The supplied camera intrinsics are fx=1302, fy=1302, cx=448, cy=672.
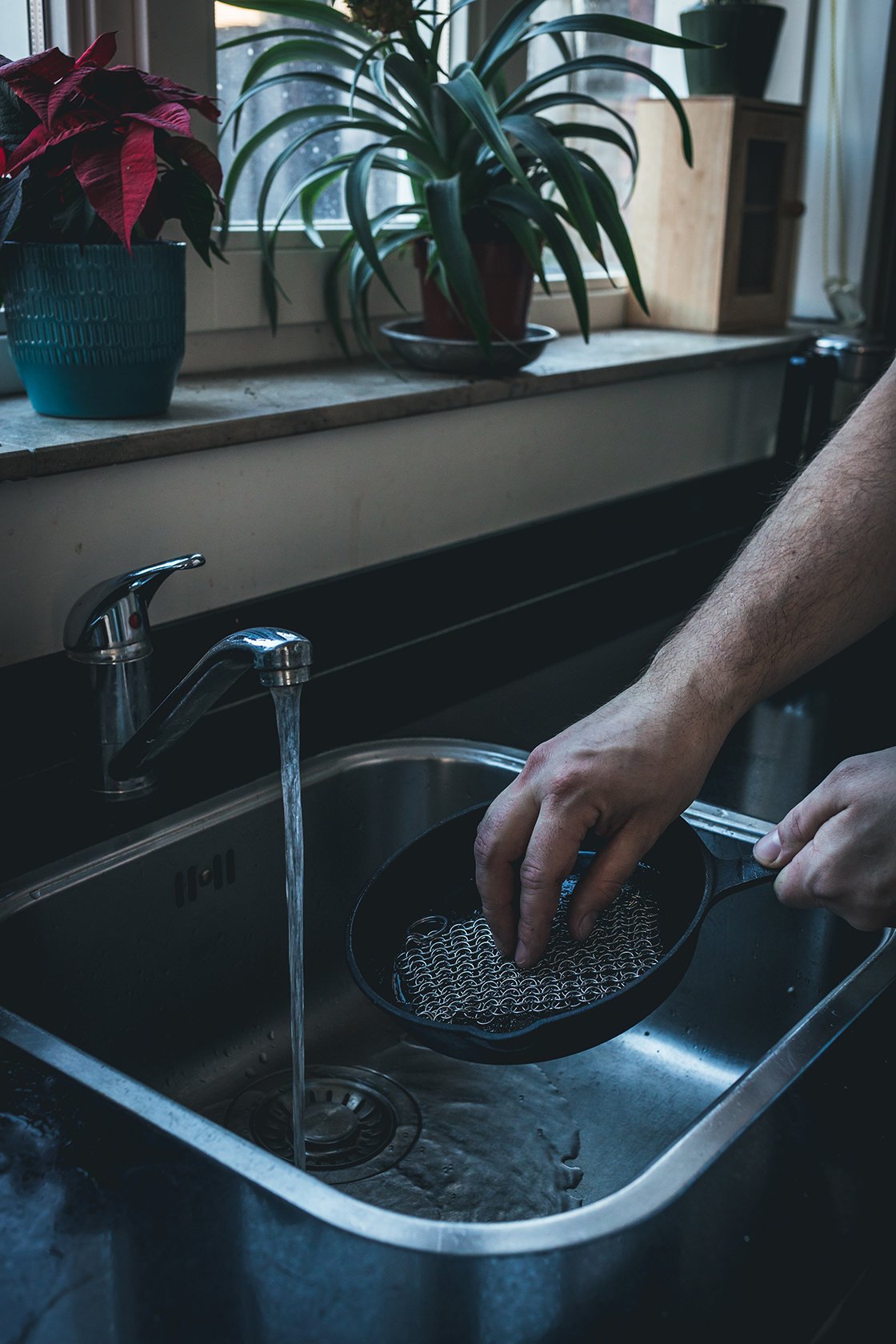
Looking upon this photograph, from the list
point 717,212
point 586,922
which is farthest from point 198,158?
point 717,212

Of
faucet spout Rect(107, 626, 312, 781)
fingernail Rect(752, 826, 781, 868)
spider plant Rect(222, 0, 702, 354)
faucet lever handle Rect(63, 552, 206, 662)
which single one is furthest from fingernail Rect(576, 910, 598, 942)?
spider plant Rect(222, 0, 702, 354)

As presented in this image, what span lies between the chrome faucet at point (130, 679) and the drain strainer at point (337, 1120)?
0.89ft

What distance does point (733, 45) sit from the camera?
2107 mm

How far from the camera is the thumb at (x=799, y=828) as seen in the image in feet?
2.69

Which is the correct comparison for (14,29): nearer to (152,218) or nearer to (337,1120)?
(152,218)

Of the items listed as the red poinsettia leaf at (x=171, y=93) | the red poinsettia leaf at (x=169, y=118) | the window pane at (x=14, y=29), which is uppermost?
the window pane at (x=14, y=29)

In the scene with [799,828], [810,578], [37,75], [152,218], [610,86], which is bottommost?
[799,828]

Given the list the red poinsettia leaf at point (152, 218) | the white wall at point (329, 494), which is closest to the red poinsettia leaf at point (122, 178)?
the red poinsettia leaf at point (152, 218)

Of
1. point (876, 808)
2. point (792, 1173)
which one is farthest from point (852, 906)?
point (792, 1173)

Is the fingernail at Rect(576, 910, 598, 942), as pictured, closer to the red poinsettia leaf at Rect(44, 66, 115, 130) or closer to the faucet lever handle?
the faucet lever handle

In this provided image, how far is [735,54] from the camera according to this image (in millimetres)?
2117

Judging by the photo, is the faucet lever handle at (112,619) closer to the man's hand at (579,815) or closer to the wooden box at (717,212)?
the man's hand at (579,815)

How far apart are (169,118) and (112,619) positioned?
15.6 inches

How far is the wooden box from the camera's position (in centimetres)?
209
